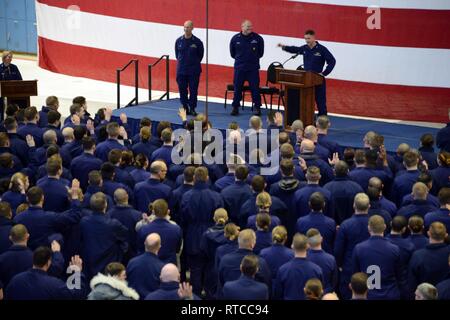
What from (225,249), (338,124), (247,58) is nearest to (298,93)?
(338,124)

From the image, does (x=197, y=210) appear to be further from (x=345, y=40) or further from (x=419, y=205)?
(x=345, y=40)

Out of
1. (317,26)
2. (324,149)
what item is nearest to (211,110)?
(317,26)

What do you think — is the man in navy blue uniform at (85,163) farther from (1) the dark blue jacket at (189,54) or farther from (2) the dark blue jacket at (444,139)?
(1) the dark blue jacket at (189,54)

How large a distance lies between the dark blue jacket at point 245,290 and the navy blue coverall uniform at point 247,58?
867 centimetres

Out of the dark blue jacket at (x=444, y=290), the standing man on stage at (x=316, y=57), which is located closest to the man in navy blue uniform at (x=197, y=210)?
the dark blue jacket at (x=444, y=290)

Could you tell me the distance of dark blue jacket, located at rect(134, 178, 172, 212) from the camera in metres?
9.98

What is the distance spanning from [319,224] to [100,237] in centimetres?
213

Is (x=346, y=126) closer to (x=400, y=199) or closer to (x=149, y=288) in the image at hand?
Answer: (x=400, y=199)

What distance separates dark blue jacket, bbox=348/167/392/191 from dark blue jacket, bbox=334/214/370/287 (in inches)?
56.2

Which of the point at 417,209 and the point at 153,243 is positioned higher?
the point at 417,209

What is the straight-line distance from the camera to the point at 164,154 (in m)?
11.3

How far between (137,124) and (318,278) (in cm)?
802

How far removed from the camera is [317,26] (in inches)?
693

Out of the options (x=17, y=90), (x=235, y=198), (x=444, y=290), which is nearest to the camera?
(x=444, y=290)
